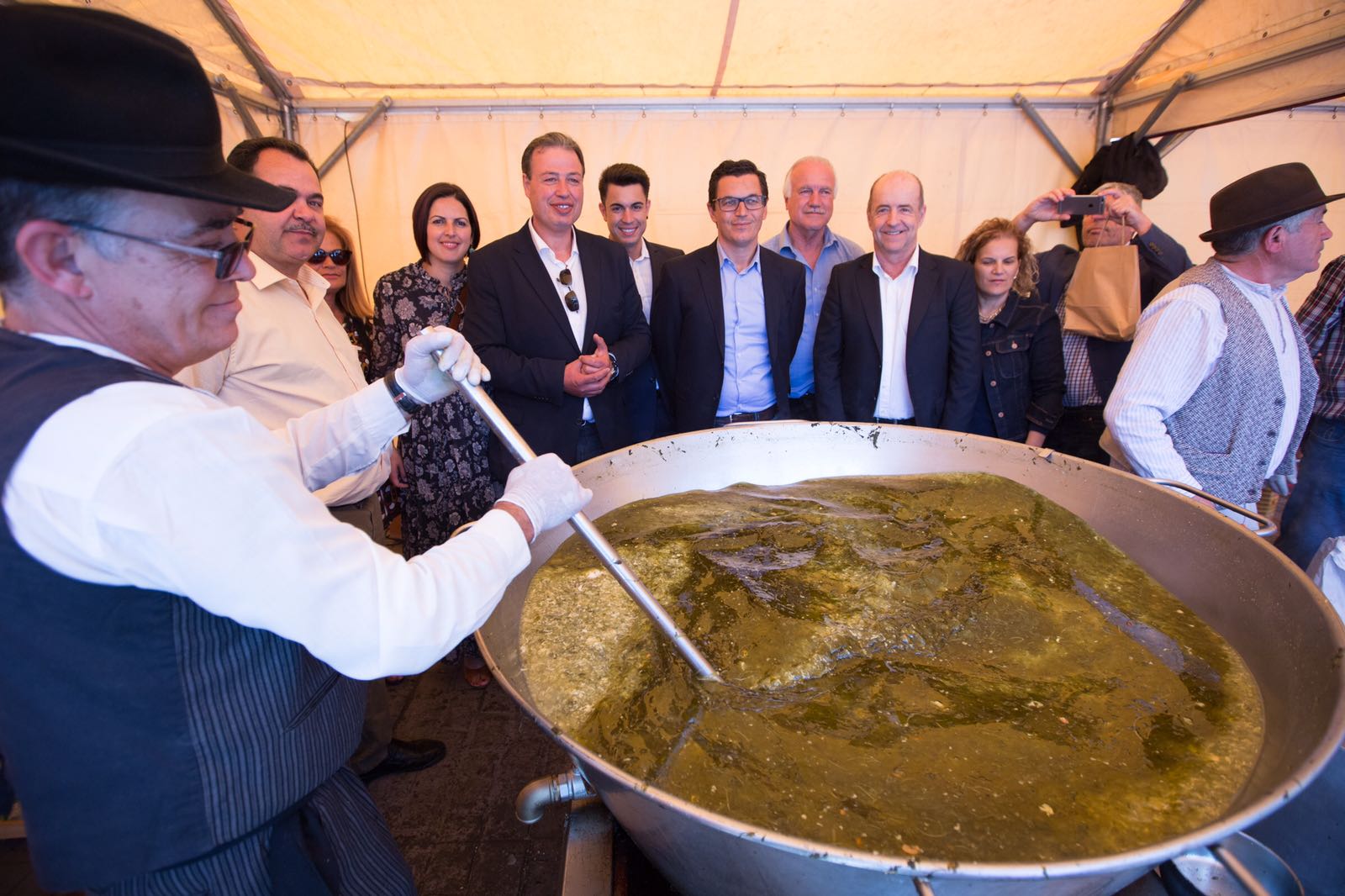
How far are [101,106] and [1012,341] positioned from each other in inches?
123

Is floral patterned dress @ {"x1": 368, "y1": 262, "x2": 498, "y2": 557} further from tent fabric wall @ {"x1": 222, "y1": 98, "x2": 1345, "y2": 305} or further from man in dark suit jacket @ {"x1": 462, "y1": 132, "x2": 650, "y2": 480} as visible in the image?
tent fabric wall @ {"x1": 222, "y1": 98, "x2": 1345, "y2": 305}

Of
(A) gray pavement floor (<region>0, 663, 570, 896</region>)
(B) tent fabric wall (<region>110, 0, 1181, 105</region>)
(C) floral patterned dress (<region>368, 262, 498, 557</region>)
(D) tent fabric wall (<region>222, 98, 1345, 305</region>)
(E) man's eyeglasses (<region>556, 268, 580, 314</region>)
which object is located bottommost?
(A) gray pavement floor (<region>0, 663, 570, 896</region>)

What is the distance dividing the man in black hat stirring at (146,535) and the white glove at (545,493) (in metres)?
0.13

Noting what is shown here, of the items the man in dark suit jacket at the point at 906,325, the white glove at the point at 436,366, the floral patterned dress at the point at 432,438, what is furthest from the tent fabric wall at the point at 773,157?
the white glove at the point at 436,366

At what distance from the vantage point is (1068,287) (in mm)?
3189

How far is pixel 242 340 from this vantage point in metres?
1.79

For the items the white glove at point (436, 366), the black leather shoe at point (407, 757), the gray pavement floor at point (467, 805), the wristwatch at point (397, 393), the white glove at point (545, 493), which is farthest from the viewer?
the black leather shoe at point (407, 757)

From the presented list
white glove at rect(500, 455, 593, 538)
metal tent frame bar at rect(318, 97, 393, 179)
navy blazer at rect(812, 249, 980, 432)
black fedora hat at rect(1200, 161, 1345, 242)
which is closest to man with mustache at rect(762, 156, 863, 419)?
navy blazer at rect(812, 249, 980, 432)

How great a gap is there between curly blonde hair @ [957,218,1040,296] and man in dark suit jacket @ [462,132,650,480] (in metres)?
1.60

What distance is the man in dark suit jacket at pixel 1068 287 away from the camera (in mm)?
3039

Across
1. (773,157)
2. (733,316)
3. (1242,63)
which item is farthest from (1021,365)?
(773,157)

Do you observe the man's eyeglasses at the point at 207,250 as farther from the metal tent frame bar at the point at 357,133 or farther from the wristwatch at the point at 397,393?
the metal tent frame bar at the point at 357,133

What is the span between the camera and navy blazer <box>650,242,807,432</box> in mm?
3012

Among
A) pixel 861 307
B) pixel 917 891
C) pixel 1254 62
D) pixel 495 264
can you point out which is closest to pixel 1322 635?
pixel 917 891
